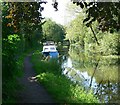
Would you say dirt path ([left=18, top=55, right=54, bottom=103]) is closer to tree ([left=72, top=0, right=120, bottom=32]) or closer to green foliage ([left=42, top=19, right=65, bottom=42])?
tree ([left=72, top=0, right=120, bottom=32])

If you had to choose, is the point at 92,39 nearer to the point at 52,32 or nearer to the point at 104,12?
the point at 52,32

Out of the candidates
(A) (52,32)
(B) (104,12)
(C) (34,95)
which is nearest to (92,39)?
(A) (52,32)

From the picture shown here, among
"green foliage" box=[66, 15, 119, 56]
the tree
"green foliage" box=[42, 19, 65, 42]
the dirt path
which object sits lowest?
"green foliage" box=[42, 19, 65, 42]

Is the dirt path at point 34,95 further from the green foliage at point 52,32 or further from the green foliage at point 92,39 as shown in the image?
the green foliage at point 52,32

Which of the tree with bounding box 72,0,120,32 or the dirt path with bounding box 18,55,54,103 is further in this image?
the dirt path with bounding box 18,55,54,103

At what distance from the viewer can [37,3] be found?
680 centimetres

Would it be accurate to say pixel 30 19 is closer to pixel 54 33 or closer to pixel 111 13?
pixel 111 13

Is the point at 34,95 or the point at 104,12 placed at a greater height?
the point at 104,12

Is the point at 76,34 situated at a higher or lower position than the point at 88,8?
lower

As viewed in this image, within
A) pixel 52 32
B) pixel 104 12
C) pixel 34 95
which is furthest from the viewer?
pixel 52 32

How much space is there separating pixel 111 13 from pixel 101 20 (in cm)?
29

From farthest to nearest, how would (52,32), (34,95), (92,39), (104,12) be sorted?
(52,32), (92,39), (34,95), (104,12)

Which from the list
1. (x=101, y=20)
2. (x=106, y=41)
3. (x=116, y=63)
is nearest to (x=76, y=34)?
(x=106, y=41)

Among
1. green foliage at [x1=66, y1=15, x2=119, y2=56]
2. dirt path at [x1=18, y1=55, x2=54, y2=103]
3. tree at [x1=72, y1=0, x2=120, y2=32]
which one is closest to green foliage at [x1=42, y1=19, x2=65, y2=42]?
green foliage at [x1=66, y1=15, x2=119, y2=56]
